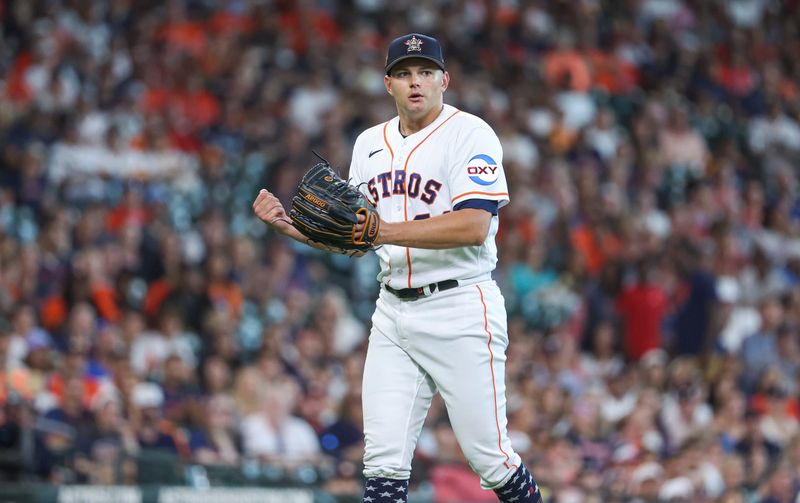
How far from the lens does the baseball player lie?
17.0 feet

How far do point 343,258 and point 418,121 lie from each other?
23.1ft

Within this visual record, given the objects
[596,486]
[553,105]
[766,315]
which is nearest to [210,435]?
[596,486]

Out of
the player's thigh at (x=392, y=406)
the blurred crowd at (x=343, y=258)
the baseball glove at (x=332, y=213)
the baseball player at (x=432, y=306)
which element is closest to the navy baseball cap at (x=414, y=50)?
the baseball player at (x=432, y=306)

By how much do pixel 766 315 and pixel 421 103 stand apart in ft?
27.4

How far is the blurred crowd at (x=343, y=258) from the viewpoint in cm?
968

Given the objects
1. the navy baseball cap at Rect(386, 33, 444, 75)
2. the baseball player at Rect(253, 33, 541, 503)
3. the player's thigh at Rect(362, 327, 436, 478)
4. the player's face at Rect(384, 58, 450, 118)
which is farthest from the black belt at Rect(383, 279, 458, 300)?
the navy baseball cap at Rect(386, 33, 444, 75)

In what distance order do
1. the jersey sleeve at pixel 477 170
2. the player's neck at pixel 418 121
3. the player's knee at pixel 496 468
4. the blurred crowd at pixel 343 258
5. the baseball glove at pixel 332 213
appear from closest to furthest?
1. the baseball glove at pixel 332 213
2. the jersey sleeve at pixel 477 170
3. the player's knee at pixel 496 468
4. the player's neck at pixel 418 121
5. the blurred crowd at pixel 343 258

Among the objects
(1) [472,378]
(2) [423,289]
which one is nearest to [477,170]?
(2) [423,289]

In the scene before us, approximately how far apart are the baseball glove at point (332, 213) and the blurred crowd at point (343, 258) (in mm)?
4330

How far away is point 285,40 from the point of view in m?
14.4

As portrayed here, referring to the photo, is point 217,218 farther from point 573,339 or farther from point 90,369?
point 573,339

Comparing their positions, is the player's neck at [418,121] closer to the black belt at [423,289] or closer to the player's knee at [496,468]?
the black belt at [423,289]

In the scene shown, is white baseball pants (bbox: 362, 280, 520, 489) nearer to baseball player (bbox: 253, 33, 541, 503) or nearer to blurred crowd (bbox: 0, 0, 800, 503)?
baseball player (bbox: 253, 33, 541, 503)

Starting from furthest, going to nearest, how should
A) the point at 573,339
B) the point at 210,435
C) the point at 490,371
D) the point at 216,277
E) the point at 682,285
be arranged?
the point at 682,285, the point at 573,339, the point at 216,277, the point at 210,435, the point at 490,371
